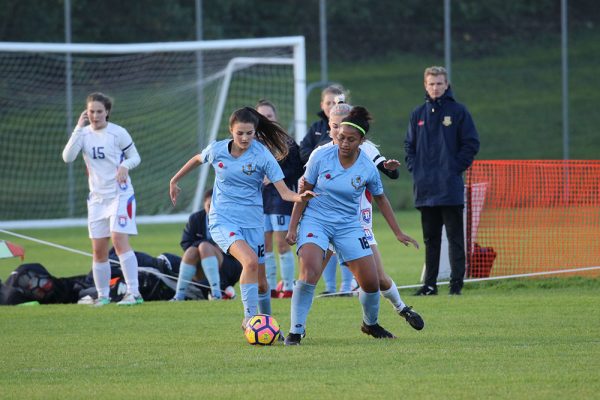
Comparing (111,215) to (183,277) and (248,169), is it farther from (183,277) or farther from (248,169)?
(248,169)

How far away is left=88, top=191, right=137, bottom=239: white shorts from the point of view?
424 inches

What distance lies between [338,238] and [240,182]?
896 mm

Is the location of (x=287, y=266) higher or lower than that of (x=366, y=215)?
lower

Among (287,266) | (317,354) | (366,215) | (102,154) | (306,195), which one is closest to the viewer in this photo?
(317,354)

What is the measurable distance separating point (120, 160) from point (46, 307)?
1639mm

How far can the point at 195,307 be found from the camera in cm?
1074

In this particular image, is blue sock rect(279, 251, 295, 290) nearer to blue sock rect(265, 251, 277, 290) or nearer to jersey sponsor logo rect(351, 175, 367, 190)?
blue sock rect(265, 251, 277, 290)

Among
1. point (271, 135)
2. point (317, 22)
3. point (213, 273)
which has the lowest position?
point (213, 273)

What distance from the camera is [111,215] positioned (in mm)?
10773

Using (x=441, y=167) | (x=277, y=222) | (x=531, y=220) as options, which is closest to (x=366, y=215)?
(x=441, y=167)

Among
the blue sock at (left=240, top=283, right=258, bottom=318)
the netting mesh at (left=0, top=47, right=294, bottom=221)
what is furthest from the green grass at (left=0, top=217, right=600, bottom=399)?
the netting mesh at (left=0, top=47, right=294, bottom=221)

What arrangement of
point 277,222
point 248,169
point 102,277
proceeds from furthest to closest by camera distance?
point 277,222
point 102,277
point 248,169

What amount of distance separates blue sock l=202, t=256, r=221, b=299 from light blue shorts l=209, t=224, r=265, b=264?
3.24 meters

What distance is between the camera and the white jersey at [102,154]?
427 inches
